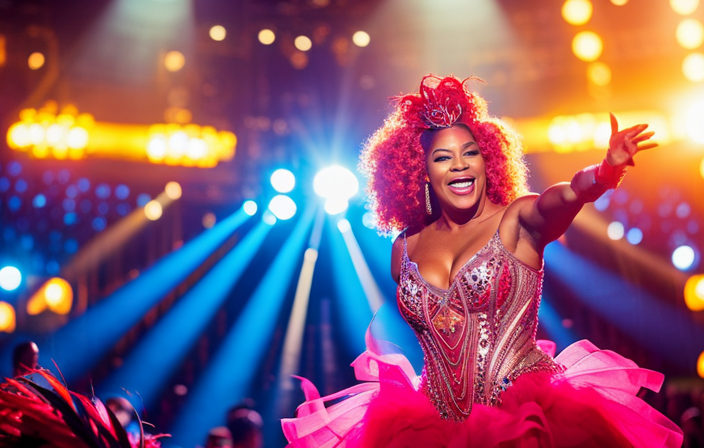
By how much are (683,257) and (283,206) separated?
22.6ft

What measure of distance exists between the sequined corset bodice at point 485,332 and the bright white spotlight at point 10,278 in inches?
396

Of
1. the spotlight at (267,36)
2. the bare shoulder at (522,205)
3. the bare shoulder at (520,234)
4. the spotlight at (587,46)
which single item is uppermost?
the spotlight at (267,36)

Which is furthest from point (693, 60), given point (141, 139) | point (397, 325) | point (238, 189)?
point (141, 139)

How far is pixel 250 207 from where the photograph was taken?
10102mm

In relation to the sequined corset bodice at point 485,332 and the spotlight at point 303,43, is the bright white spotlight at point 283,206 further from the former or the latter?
the sequined corset bodice at point 485,332

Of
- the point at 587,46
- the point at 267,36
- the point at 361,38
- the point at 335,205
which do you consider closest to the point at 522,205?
the point at 335,205

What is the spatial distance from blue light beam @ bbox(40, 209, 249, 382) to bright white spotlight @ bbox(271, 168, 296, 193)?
72.9 inches

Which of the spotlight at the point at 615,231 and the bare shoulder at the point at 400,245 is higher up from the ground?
the bare shoulder at the point at 400,245

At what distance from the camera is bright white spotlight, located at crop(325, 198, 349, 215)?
877 centimetres

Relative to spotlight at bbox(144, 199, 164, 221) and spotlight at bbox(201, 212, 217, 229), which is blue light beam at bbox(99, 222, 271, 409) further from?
spotlight at bbox(144, 199, 164, 221)

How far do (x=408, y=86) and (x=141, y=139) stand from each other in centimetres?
434

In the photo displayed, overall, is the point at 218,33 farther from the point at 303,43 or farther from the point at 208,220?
the point at 208,220

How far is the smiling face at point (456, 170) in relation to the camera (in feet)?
8.53

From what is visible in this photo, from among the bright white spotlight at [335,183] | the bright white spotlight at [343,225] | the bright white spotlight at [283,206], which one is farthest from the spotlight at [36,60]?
the bright white spotlight at [343,225]
